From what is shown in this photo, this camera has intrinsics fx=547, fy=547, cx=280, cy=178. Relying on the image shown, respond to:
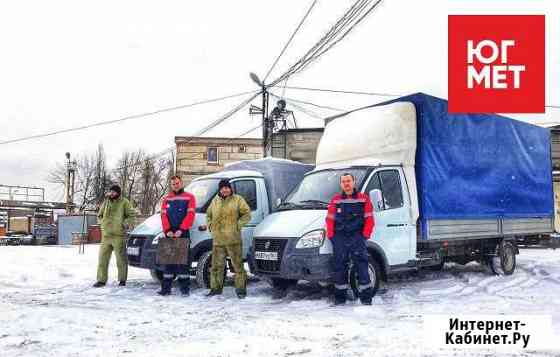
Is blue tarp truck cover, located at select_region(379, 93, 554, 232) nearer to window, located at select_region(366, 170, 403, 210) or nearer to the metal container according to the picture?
window, located at select_region(366, 170, 403, 210)

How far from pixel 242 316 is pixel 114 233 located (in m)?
3.77

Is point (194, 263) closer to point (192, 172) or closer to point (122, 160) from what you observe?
point (192, 172)

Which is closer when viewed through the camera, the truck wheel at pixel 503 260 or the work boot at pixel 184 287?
the work boot at pixel 184 287

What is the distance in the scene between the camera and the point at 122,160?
55031mm

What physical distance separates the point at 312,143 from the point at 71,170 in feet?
103

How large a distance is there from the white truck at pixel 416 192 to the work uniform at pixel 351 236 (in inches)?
7.8

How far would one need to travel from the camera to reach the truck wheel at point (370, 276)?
7723 mm

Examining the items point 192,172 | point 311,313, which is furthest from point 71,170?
point 311,313

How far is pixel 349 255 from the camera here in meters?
7.43

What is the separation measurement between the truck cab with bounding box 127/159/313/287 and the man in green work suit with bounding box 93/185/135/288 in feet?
0.67

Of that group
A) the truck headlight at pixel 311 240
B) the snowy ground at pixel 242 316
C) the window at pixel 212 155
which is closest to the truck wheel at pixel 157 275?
the snowy ground at pixel 242 316

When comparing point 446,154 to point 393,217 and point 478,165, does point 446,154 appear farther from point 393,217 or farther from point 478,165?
point 393,217

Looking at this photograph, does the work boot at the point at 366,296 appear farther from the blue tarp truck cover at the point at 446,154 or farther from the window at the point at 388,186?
the blue tarp truck cover at the point at 446,154

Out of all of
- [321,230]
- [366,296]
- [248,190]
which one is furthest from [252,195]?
[366,296]
